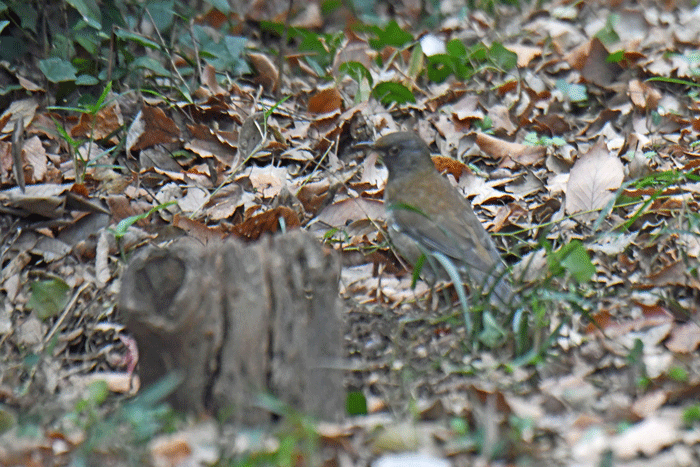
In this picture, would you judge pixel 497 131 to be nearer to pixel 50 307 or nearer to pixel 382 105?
pixel 382 105

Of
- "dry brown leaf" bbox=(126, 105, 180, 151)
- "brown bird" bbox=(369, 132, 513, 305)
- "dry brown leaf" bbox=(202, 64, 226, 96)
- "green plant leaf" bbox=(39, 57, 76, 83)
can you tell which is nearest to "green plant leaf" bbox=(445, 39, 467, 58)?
"brown bird" bbox=(369, 132, 513, 305)

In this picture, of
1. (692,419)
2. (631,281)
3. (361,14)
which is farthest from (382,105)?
(692,419)

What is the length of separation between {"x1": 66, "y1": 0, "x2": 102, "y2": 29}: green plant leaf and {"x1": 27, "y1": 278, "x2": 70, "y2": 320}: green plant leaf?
1.99m

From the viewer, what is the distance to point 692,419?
331 centimetres

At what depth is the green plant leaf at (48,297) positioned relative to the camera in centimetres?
486

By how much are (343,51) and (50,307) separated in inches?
160

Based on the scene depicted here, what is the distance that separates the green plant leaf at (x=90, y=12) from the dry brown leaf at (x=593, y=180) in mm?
3666

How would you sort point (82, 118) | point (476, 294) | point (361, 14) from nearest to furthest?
point (476, 294) < point (82, 118) < point (361, 14)

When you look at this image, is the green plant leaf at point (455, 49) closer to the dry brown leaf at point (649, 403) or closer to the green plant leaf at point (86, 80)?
the green plant leaf at point (86, 80)

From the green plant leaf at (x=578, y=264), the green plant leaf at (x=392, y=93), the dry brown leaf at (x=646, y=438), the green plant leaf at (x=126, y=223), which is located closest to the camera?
the dry brown leaf at (x=646, y=438)

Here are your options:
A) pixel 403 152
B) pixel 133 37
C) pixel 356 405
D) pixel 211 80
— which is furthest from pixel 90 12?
pixel 356 405

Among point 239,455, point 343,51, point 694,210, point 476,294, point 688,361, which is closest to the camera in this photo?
point 239,455

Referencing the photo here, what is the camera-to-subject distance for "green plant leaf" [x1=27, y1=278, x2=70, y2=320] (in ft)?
15.9

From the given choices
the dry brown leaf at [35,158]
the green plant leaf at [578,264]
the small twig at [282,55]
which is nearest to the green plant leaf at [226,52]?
the small twig at [282,55]
